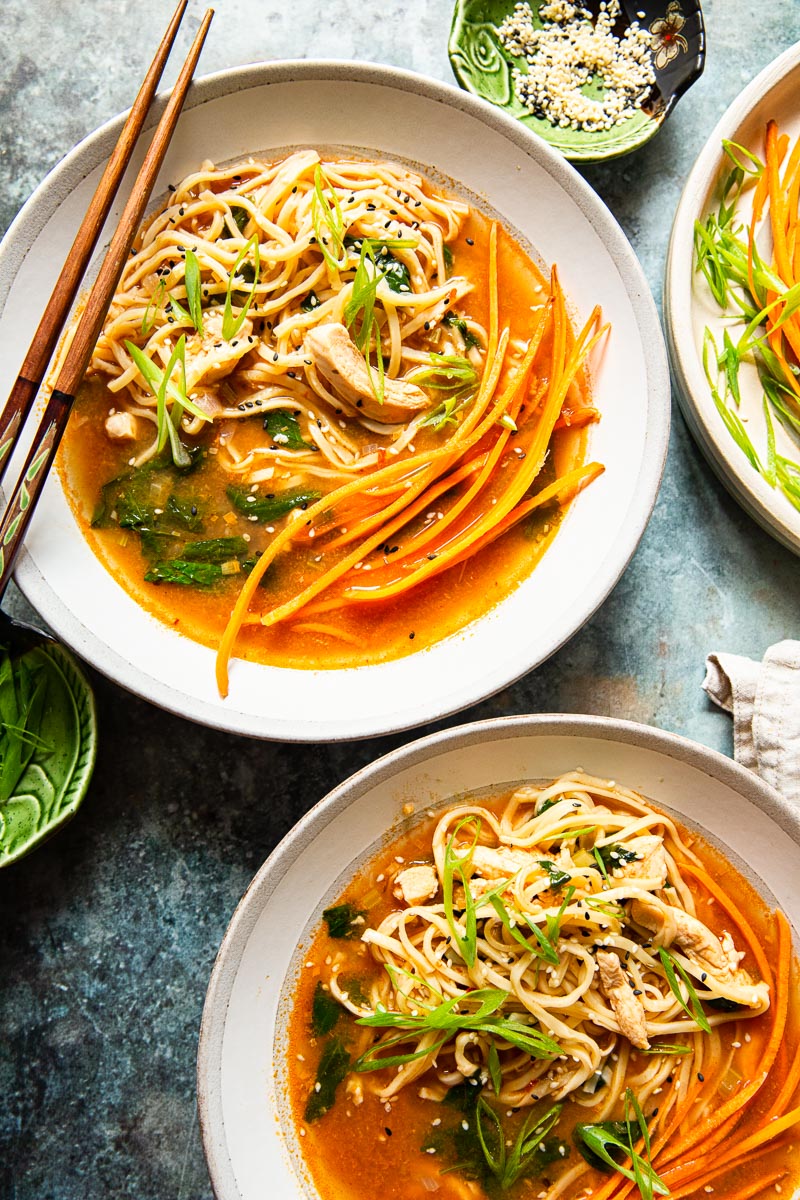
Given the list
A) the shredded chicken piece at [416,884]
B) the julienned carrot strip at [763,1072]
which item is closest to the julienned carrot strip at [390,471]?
the shredded chicken piece at [416,884]

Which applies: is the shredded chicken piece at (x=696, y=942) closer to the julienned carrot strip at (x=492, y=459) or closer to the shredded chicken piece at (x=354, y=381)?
the julienned carrot strip at (x=492, y=459)

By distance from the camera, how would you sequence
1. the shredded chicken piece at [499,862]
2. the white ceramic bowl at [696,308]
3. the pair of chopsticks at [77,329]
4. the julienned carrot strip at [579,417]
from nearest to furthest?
the pair of chopsticks at [77,329], the shredded chicken piece at [499,862], the julienned carrot strip at [579,417], the white ceramic bowl at [696,308]

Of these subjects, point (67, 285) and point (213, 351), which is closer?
point (67, 285)

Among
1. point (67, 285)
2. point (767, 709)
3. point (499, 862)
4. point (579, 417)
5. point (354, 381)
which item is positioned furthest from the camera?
point (767, 709)

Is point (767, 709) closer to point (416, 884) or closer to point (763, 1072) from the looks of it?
point (763, 1072)

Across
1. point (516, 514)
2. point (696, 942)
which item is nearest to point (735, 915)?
point (696, 942)

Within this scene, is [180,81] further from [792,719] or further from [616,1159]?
[616,1159]

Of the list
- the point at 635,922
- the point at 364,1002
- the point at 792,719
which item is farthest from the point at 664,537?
the point at 364,1002


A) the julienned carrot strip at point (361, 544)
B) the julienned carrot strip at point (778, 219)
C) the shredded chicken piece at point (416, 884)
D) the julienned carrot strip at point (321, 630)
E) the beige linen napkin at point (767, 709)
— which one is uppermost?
the julienned carrot strip at point (778, 219)
